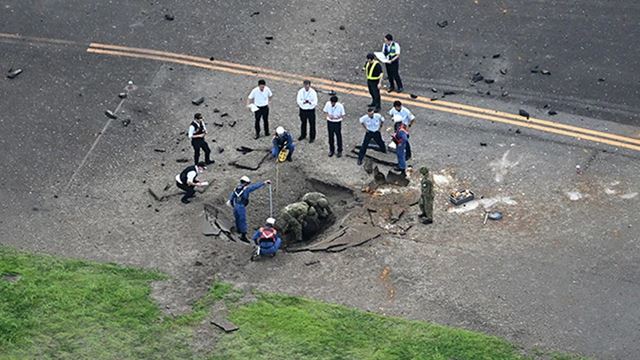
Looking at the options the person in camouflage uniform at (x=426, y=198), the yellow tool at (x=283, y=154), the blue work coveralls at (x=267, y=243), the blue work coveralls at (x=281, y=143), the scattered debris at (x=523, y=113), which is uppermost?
the scattered debris at (x=523, y=113)

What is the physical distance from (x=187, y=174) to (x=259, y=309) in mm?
4194

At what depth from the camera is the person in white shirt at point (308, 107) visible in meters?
26.3

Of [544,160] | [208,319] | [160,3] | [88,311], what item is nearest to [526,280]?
[544,160]

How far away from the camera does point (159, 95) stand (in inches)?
1113

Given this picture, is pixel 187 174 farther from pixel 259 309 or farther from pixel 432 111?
pixel 432 111

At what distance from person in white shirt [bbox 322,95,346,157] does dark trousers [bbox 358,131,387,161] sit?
569mm

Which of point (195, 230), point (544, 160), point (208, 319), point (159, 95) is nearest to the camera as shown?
point (208, 319)

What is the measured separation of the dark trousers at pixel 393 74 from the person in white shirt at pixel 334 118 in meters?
2.38

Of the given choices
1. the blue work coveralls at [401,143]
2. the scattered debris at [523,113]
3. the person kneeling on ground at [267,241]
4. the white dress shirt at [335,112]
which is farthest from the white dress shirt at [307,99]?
the scattered debris at [523,113]

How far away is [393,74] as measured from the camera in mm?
28062

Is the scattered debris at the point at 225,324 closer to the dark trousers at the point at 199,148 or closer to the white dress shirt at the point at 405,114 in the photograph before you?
the dark trousers at the point at 199,148

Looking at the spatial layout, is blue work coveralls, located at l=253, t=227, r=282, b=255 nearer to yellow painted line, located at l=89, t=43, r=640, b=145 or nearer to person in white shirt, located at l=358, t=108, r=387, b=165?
person in white shirt, located at l=358, t=108, r=387, b=165

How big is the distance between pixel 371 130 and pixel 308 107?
5.56 ft

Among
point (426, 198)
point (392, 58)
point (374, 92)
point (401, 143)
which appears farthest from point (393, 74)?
point (426, 198)
